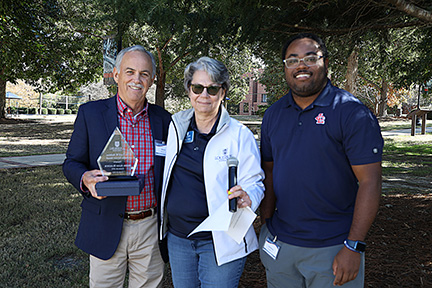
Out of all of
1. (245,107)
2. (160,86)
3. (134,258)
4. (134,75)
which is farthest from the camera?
(245,107)

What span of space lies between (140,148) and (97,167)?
32 centimetres

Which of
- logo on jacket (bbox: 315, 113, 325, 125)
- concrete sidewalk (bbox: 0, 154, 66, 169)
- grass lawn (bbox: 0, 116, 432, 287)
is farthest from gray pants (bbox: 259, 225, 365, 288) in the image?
concrete sidewalk (bbox: 0, 154, 66, 169)

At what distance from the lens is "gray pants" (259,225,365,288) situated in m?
2.06

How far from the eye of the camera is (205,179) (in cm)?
226

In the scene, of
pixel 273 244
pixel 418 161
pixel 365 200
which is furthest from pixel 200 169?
pixel 418 161

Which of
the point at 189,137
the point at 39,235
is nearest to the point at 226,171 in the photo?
the point at 189,137

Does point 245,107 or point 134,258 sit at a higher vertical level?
point 245,107

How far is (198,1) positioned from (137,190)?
350 centimetres

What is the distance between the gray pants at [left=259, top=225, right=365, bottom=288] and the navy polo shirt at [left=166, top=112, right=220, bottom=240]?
0.46 m

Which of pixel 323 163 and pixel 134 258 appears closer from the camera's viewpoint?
pixel 323 163

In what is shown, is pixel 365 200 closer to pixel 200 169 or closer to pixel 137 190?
pixel 200 169

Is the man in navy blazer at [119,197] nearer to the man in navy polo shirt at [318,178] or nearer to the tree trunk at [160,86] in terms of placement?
the man in navy polo shirt at [318,178]

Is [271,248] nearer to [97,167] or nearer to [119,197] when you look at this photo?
[119,197]

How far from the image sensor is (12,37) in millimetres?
7852
